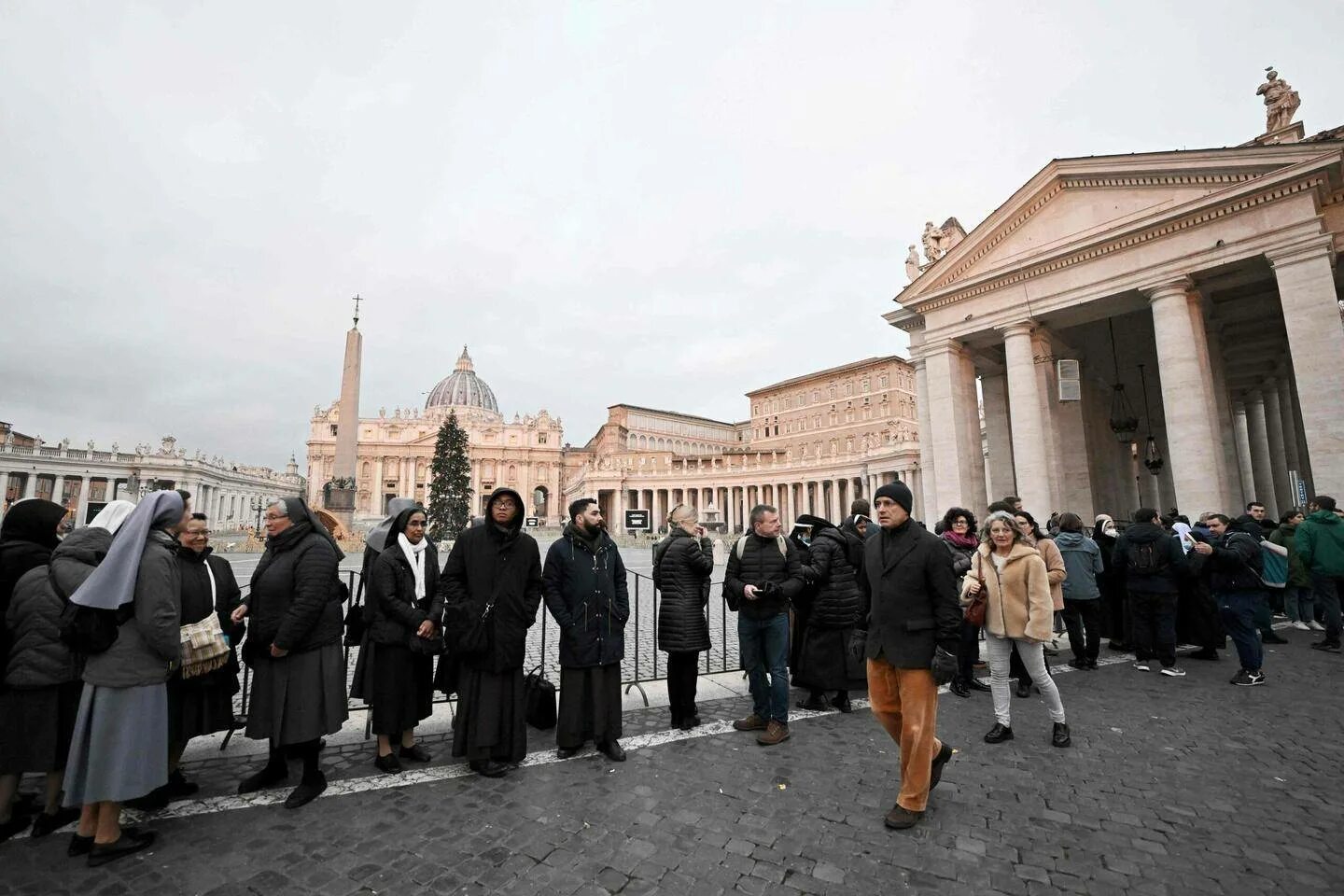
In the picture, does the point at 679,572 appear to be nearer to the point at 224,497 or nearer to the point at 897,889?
the point at 897,889

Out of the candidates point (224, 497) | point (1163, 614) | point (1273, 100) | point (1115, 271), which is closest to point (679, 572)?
point (1163, 614)

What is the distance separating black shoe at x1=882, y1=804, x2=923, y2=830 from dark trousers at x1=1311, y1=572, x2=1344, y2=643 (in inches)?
328

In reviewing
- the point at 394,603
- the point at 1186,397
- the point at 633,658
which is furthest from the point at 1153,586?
the point at 1186,397

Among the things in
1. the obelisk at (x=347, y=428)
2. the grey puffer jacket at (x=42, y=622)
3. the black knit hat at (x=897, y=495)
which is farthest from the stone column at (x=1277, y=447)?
the obelisk at (x=347, y=428)

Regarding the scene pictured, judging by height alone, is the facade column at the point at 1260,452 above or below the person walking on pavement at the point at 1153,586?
above

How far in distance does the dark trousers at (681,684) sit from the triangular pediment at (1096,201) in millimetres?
15116

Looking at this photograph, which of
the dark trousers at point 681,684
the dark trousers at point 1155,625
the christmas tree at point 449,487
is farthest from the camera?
the christmas tree at point 449,487

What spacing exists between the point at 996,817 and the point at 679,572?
8.90 ft

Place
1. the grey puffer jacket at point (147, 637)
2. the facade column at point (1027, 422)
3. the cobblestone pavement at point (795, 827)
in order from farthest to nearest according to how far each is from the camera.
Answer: the facade column at point (1027, 422)
the grey puffer jacket at point (147, 637)
the cobblestone pavement at point (795, 827)

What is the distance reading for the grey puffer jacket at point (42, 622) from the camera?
10.3 feet

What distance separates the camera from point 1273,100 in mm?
13047

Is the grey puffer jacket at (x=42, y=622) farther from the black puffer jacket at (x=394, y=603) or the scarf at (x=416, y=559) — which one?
the scarf at (x=416, y=559)

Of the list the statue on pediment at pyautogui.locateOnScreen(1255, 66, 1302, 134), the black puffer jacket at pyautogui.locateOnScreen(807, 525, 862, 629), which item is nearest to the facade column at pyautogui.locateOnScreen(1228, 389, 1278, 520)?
the statue on pediment at pyautogui.locateOnScreen(1255, 66, 1302, 134)

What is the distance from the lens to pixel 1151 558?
21.6 feet
